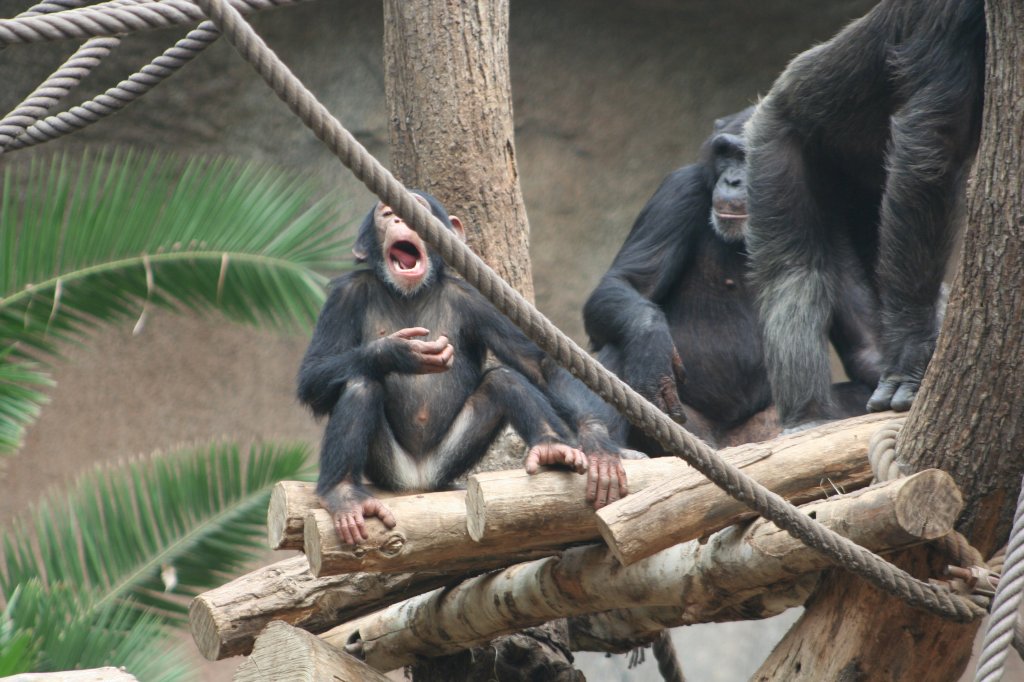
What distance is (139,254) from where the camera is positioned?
5.13 meters

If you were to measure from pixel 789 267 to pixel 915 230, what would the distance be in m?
0.70

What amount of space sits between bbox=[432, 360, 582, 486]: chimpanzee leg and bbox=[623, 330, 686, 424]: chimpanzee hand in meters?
0.92

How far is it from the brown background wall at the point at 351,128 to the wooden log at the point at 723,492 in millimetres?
5189

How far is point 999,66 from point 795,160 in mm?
1722

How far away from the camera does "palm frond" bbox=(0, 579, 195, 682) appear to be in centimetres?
462

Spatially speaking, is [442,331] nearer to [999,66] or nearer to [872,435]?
[872,435]

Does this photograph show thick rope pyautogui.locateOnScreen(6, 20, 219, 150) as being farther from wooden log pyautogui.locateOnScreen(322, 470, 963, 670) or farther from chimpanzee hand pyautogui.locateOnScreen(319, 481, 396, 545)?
wooden log pyautogui.locateOnScreen(322, 470, 963, 670)

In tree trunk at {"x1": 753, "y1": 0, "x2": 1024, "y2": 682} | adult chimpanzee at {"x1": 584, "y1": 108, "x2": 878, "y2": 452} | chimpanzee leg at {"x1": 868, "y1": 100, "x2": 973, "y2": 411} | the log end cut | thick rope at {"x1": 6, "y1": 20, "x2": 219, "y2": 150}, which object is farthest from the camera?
adult chimpanzee at {"x1": 584, "y1": 108, "x2": 878, "y2": 452}

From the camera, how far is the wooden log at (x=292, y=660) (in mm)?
3111

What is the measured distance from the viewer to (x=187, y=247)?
521 cm

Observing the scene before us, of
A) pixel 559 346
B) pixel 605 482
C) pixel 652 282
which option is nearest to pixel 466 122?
pixel 652 282

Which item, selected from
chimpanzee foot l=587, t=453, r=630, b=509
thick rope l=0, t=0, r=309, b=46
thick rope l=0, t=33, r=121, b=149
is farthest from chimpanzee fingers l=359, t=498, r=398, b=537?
thick rope l=0, t=33, r=121, b=149

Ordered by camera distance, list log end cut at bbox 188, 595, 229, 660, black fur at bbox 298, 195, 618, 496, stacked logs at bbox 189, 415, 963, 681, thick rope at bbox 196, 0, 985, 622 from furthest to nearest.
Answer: black fur at bbox 298, 195, 618, 496 < log end cut at bbox 188, 595, 229, 660 < stacked logs at bbox 189, 415, 963, 681 < thick rope at bbox 196, 0, 985, 622

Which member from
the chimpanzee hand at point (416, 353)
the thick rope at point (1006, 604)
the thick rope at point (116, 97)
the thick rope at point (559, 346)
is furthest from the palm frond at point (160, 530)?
the thick rope at point (1006, 604)
